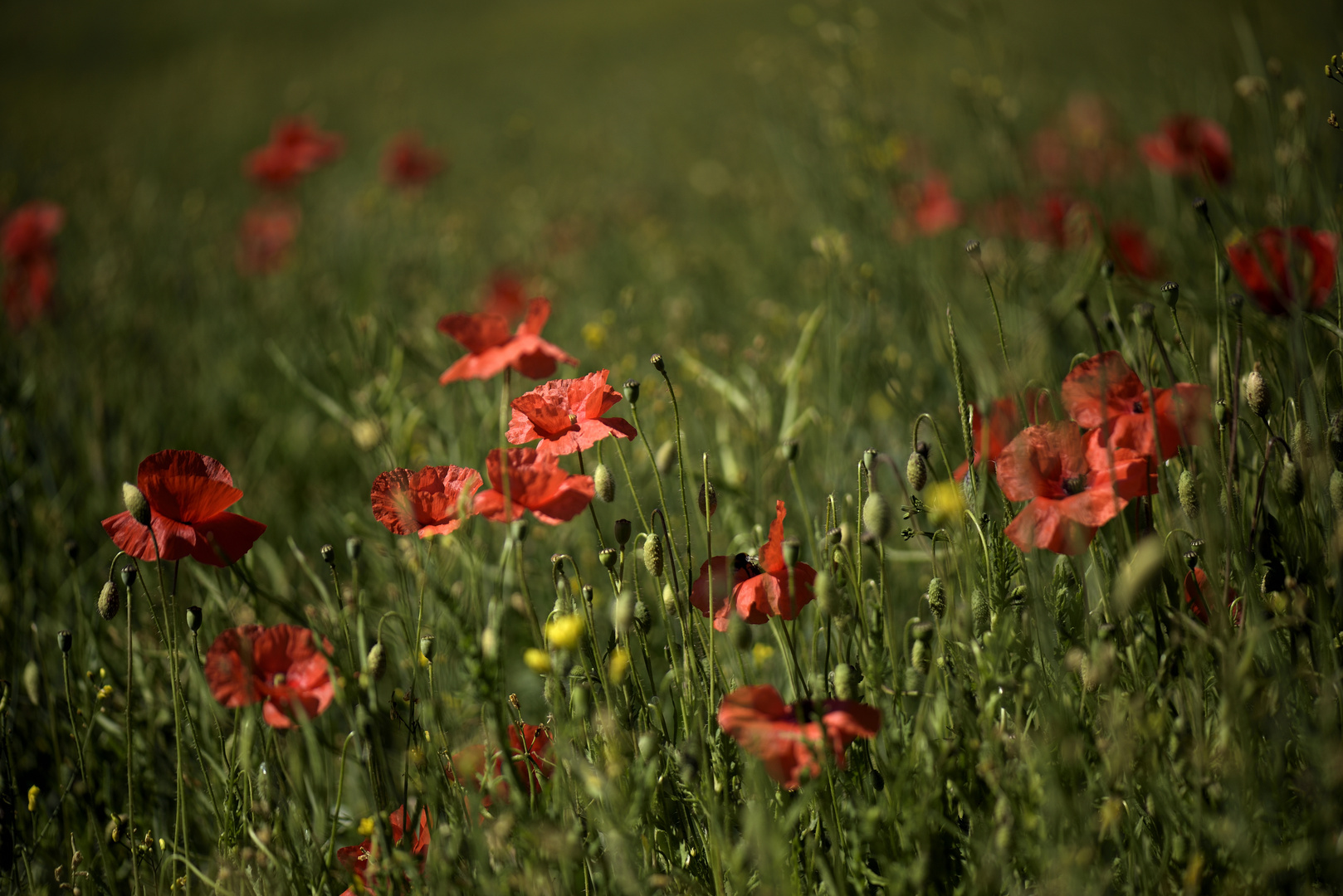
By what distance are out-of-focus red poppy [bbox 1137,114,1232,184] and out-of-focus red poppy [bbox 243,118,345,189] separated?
9.18ft

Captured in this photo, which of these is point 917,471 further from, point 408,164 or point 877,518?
point 408,164

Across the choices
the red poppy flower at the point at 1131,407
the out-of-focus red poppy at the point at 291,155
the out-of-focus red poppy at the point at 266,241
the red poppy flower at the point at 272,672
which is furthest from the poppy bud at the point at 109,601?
the out-of-focus red poppy at the point at 266,241

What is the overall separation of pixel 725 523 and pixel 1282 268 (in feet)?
3.13

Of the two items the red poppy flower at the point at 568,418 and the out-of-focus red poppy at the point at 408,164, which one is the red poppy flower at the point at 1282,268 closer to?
the red poppy flower at the point at 568,418

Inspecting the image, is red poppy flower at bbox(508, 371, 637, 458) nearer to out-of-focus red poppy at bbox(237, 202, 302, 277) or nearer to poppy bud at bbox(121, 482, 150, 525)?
poppy bud at bbox(121, 482, 150, 525)

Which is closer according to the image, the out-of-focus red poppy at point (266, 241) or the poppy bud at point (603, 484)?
the poppy bud at point (603, 484)

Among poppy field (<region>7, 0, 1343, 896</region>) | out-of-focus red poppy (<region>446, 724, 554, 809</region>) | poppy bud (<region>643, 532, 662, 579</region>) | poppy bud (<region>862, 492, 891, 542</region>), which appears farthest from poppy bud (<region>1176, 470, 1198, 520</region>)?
out-of-focus red poppy (<region>446, 724, 554, 809</region>)

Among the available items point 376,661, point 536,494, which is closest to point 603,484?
point 536,494

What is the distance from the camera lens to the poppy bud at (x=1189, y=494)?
0.92m

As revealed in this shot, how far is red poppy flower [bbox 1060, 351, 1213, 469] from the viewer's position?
963mm

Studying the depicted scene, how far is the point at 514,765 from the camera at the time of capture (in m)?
1.00

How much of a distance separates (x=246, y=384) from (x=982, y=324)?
2.33m

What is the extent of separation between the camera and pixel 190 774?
1.30 metres

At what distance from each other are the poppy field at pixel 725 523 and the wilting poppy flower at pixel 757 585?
0.04 ft
